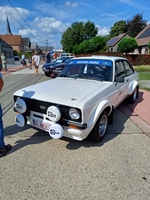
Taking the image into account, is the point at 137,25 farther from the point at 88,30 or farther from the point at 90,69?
the point at 90,69

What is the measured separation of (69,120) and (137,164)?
1.29m

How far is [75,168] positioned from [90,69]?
7.80 ft

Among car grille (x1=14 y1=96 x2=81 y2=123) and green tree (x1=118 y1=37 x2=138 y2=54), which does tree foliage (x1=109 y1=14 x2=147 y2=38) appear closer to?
green tree (x1=118 y1=37 x2=138 y2=54)

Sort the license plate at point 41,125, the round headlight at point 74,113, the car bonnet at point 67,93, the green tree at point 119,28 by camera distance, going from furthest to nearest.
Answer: the green tree at point 119,28 → the license plate at point 41,125 → the car bonnet at point 67,93 → the round headlight at point 74,113

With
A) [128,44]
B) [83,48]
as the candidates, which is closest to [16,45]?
[83,48]

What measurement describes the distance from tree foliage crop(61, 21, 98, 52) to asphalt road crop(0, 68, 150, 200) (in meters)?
59.7

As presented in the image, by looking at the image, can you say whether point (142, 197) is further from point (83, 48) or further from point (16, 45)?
point (16, 45)

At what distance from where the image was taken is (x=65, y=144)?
3148 mm

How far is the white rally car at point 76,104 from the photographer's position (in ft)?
8.56

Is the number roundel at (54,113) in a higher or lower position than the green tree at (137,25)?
lower

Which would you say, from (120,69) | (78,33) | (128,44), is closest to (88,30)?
(78,33)

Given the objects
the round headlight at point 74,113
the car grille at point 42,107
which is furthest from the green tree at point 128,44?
the round headlight at point 74,113

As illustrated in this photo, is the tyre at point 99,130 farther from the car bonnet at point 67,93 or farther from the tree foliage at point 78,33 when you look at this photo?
the tree foliage at point 78,33

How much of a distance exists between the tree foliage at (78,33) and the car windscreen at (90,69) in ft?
191
